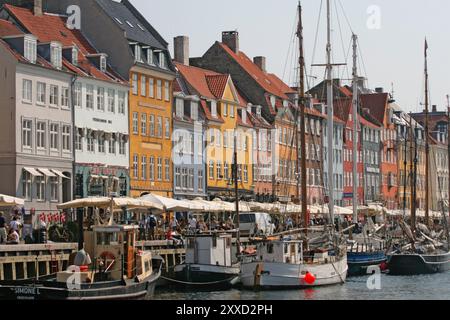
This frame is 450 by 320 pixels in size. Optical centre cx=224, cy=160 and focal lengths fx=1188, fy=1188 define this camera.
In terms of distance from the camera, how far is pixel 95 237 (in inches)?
1735

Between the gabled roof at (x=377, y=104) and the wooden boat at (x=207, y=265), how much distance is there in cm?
8026

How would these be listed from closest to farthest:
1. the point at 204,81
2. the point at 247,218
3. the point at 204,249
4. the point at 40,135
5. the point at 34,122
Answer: the point at 204,249 < the point at 34,122 < the point at 40,135 < the point at 247,218 < the point at 204,81

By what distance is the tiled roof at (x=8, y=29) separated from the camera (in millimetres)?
66294

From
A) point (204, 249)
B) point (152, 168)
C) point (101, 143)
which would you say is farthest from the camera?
point (152, 168)

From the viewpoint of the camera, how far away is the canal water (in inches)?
1923

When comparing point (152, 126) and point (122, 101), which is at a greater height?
point (122, 101)

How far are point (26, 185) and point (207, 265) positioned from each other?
16.6m

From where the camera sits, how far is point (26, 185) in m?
65.1

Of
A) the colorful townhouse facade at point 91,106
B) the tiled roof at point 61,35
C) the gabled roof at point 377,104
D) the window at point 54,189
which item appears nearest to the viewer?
the window at point 54,189

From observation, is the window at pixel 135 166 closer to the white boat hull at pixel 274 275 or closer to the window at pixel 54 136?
the window at pixel 54 136

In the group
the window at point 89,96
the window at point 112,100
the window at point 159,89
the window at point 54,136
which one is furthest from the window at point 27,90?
the window at point 159,89

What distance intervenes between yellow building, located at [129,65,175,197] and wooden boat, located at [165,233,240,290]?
23.2 metres

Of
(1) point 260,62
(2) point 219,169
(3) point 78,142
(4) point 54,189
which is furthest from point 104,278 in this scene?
(1) point 260,62

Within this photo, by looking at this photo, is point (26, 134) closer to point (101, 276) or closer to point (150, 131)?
point (150, 131)
